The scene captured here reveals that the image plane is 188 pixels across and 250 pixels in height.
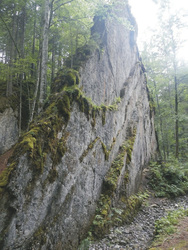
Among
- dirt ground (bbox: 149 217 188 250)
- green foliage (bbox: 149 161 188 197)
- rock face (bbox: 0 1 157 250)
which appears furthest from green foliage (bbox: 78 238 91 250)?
green foliage (bbox: 149 161 188 197)

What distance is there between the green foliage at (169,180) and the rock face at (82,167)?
198cm

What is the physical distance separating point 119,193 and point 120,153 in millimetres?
2237

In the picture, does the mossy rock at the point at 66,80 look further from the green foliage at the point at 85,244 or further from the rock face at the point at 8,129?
the rock face at the point at 8,129

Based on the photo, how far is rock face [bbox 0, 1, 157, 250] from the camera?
3.81m

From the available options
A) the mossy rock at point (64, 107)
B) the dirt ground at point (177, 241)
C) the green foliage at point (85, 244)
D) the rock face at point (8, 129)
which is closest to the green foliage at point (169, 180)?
the dirt ground at point (177, 241)

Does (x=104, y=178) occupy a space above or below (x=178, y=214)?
above

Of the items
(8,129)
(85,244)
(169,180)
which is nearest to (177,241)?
(85,244)

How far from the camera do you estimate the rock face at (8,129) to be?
10633mm

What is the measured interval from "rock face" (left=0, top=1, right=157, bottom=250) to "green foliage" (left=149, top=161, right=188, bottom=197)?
78.1 inches

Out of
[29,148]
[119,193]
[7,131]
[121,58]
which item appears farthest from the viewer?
[121,58]

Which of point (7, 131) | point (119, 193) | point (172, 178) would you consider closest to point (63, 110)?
point (119, 193)

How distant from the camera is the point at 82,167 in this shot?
6059 mm

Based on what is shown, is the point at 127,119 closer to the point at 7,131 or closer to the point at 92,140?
the point at 92,140

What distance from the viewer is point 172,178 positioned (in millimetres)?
11570
